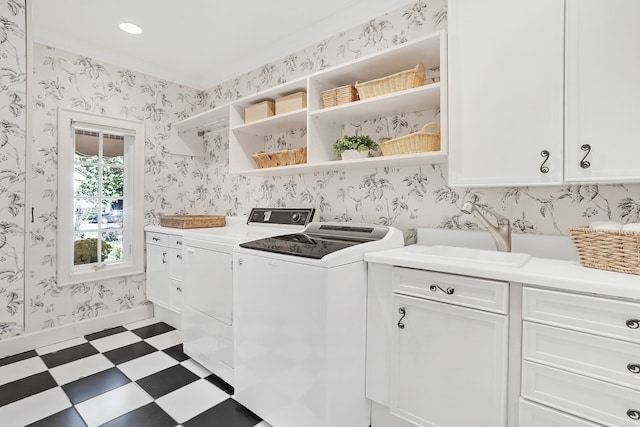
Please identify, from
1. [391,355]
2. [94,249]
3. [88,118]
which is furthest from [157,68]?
[391,355]

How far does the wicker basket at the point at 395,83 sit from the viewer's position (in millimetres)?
1802

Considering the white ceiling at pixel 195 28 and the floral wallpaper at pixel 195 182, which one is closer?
the floral wallpaper at pixel 195 182

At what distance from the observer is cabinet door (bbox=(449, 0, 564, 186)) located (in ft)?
4.52

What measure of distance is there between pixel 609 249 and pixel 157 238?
310cm

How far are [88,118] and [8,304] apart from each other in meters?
2.21

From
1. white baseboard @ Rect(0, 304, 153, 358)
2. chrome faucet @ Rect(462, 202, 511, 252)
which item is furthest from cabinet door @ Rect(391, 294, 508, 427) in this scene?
white baseboard @ Rect(0, 304, 153, 358)

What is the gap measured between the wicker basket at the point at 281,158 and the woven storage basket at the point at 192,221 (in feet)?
2.50

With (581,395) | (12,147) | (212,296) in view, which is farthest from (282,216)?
(581,395)

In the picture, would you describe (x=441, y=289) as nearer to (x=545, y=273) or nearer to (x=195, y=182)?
(x=545, y=273)

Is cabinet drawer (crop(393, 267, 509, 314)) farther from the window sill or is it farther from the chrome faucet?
the window sill

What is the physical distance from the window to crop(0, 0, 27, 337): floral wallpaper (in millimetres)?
1712

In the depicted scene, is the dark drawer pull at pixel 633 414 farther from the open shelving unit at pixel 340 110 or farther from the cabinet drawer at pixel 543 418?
the open shelving unit at pixel 340 110

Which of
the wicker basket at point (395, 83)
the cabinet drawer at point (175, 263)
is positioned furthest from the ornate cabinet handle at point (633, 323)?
the cabinet drawer at point (175, 263)

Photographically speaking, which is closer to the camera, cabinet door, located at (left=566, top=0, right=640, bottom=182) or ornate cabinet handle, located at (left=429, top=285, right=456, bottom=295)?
cabinet door, located at (left=566, top=0, right=640, bottom=182)
